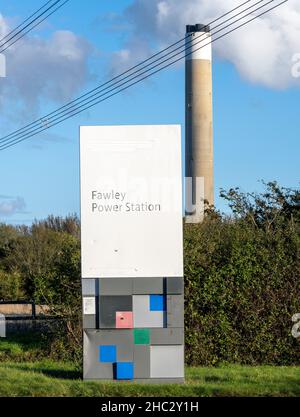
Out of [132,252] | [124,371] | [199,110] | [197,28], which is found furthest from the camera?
[199,110]

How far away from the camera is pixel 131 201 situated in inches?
450

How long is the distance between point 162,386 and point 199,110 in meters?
41.0

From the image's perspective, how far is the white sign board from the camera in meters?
11.4

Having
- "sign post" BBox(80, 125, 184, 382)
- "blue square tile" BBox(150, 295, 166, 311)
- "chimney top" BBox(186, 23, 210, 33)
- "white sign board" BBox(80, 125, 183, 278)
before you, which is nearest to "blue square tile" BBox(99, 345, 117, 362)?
"sign post" BBox(80, 125, 184, 382)

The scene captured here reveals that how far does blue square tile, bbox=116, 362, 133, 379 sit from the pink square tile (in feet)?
1.78

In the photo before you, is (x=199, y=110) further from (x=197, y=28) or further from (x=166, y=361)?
(x=166, y=361)

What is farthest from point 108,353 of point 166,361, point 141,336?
point 166,361

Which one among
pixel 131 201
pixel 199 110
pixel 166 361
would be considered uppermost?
pixel 199 110

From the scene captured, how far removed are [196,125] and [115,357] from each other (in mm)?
40650

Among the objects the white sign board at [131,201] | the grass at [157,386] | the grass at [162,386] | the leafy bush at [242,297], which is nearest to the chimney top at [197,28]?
the leafy bush at [242,297]

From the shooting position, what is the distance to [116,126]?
449 inches

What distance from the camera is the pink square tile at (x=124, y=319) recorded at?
38.2 feet
